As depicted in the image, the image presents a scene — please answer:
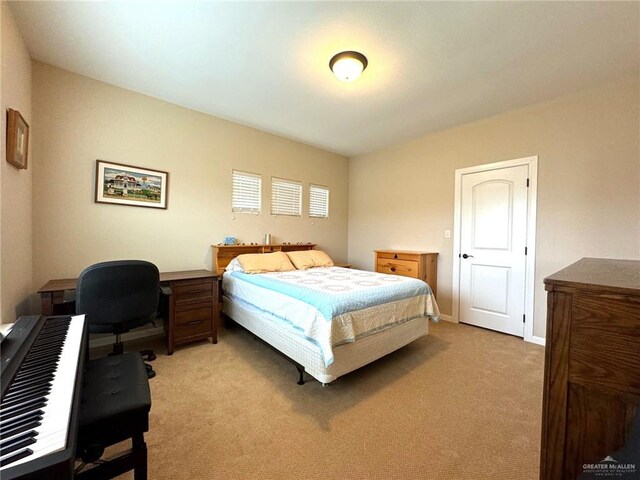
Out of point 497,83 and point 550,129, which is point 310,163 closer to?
point 497,83

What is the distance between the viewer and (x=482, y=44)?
2.03m

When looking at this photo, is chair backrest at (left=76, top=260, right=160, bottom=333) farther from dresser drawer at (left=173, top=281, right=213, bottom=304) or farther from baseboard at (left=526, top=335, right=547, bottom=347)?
baseboard at (left=526, top=335, right=547, bottom=347)

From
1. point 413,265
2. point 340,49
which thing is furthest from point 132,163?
point 413,265

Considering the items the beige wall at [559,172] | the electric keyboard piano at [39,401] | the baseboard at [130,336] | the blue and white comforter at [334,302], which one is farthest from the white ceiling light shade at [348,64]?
the baseboard at [130,336]

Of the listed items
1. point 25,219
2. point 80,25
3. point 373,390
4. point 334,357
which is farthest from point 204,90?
point 373,390

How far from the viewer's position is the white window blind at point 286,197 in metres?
4.07

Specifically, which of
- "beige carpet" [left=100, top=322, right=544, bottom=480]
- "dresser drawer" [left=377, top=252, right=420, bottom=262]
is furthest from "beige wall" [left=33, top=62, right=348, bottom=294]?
"dresser drawer" [left=377, top=252, right=420, bottom=262]

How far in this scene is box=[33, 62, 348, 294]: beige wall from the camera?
2.44 m

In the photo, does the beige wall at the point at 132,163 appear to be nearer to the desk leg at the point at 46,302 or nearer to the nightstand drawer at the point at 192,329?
the desk leg at the point at 46,302

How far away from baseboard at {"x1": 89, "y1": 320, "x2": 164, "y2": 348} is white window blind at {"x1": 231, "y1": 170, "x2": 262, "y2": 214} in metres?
1.74

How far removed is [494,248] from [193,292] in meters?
3.64

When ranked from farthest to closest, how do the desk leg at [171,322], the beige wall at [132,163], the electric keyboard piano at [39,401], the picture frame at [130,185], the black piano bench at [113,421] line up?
the picture frame at [130,185], the desk leg at [171,322], the beige wall at [132,163], the black piano bench at [113,421], the electric keyboard piano at [39,401]

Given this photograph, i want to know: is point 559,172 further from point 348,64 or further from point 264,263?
point 264,263

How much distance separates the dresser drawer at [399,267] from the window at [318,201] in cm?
138
